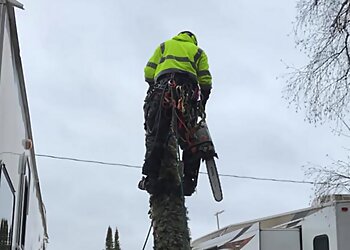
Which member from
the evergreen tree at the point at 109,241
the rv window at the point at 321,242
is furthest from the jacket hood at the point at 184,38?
the evergreen tree at the point at 109,241

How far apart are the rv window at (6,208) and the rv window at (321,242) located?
11.9 feet

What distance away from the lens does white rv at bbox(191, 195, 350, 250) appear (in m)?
6.59

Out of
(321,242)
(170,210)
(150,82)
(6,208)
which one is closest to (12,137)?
(6,208)

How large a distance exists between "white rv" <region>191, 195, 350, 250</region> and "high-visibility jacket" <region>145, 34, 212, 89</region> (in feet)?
7.36

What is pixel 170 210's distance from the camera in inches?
189

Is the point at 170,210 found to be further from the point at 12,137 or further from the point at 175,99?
the point at 12,137

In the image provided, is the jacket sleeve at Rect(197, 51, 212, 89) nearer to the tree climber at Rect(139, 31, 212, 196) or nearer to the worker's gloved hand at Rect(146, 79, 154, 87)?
the tree climber at Rect(139, 31, 212, 196)

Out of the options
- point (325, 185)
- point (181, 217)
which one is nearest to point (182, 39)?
point (181, 217)

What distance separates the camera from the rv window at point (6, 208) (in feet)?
12.1

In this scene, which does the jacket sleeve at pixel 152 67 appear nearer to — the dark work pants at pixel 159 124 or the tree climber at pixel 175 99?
the tree climber at pixel 175 99

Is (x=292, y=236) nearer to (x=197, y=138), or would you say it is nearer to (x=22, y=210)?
(x=197, y=138)

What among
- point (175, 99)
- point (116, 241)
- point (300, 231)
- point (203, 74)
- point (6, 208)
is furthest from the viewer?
point (116, 241)

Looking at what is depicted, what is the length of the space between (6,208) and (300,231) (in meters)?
4.34

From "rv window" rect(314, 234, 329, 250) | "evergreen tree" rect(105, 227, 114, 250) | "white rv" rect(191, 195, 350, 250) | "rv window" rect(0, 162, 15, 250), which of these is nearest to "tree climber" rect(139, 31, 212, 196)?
"rv window" rect(0, 162, 15, 250)
